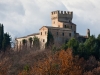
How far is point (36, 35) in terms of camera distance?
74.2 metres

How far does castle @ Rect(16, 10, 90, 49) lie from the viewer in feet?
237

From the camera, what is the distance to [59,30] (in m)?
73.2

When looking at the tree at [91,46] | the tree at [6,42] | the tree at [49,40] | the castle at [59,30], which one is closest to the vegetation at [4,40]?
the tree at [6,42]

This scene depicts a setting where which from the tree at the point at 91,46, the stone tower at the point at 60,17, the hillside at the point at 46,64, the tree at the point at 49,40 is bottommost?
the hillside at the point at 46,64

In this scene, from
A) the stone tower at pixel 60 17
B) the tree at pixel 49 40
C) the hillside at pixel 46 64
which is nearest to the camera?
the hillside at pixel 46 64

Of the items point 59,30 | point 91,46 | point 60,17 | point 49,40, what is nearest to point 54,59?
point 91,46

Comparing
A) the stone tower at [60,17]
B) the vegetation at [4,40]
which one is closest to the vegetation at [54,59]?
the vegetation at [4,40]

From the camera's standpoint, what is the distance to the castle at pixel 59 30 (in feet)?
237

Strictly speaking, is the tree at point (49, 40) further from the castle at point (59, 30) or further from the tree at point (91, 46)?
the tree at point (91, 46)

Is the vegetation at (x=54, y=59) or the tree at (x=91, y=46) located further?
the tree at (x=91, y=46)

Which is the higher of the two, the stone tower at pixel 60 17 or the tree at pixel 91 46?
the stone tower at pixel 60 17

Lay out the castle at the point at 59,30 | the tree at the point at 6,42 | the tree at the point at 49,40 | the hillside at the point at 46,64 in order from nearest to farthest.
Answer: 1. the hillside at the point at 46,64
2. the tree at the point at 49,40
3. the tree at the point at 6,42
4. the castle at the point at 59,30

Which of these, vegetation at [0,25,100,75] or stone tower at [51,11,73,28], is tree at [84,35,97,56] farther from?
stone tower at [51,11,73,28]

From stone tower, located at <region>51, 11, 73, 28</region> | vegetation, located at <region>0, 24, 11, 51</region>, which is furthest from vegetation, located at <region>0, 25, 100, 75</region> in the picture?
stone tower, located at <region>51, 11, 73, 28</region>
